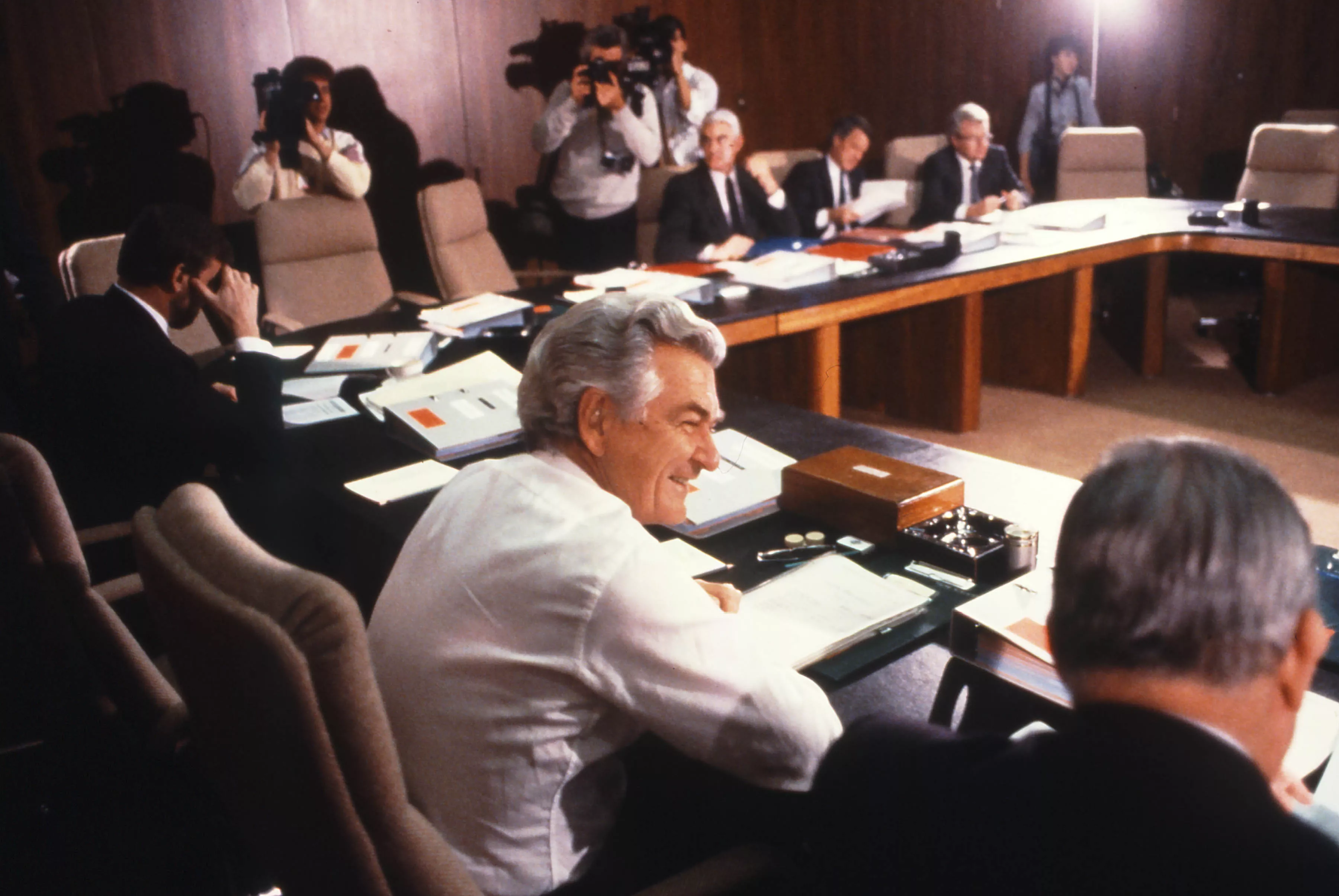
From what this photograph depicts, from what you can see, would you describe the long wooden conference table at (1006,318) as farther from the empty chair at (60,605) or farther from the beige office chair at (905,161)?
the empty chair at (60,605)

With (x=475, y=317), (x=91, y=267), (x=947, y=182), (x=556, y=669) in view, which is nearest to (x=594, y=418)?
(x=556, y=669)

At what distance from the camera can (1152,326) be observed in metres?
4.75

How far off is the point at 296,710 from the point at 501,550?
30 centimetres

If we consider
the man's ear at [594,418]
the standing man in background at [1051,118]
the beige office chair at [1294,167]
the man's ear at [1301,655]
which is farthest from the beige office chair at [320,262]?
the standing man in background at [1051,118]

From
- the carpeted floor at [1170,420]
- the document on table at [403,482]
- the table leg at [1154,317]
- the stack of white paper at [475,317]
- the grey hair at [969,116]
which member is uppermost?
the grey hair at [969,116]

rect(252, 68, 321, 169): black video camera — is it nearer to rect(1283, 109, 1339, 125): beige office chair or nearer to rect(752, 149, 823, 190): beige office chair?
rect(752, 149, 823, 190): beige office chair

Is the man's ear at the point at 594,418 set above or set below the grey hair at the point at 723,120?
below

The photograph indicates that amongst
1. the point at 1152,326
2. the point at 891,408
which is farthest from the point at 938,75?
the point at 891,408

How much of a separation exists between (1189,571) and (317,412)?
214 centimetres

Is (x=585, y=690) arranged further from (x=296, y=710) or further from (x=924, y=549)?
(x=924, y=549)

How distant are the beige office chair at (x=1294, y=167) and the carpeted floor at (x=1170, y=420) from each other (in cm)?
78

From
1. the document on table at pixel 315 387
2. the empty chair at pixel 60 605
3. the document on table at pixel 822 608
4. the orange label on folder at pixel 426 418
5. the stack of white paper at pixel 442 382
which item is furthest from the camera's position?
the document on table at pixel 315 387

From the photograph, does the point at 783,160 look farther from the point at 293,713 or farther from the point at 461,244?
the point at 293,713

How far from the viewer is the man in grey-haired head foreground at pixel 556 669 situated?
1012mm
